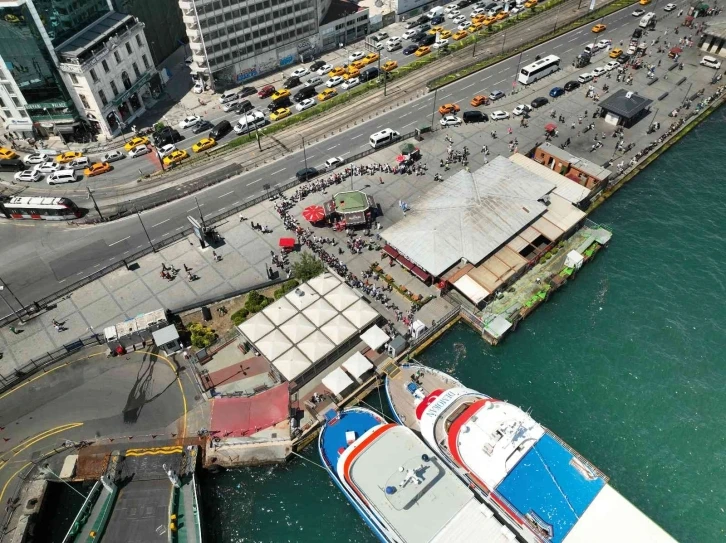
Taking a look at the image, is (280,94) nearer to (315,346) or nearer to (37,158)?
(37,158)

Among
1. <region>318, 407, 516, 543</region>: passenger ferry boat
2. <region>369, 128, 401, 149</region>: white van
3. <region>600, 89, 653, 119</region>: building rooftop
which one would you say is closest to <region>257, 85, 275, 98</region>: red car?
<region>369, 128, 401, 149</region>: white van

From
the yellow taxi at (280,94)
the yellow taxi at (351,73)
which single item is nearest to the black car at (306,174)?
the yellow taxi at (280,94)

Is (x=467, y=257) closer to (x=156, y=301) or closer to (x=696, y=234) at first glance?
(x=696, y=234)

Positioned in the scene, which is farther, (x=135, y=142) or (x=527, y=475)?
(x=135, y=142)

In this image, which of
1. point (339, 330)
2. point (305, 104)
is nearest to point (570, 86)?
point (305, 104)

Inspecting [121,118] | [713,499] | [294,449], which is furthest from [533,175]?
[121,118]
